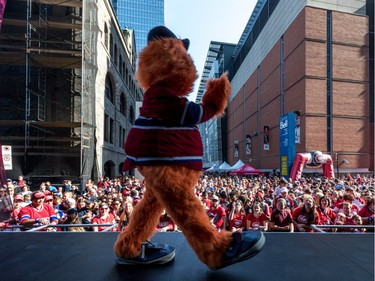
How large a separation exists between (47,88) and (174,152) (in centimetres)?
1430

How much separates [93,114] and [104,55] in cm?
477

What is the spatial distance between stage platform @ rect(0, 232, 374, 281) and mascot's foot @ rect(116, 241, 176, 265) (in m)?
0.05

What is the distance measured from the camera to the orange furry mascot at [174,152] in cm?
182

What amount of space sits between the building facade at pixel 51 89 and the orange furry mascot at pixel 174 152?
38.7 feet

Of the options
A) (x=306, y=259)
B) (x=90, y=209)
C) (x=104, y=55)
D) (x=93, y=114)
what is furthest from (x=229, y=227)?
(x=104, y=55)

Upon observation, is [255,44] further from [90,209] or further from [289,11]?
[90,209]

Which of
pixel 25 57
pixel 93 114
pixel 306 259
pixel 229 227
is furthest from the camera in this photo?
pixel 93 114

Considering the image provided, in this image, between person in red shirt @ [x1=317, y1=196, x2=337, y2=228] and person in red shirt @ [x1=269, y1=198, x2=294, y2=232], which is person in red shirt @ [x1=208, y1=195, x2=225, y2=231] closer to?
person in red shirt @ [x1=269, y1=198, x2=294, y2=232]

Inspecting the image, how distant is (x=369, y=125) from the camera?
78.5 feet

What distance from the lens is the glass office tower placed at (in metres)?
83.9

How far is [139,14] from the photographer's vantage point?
86938mm

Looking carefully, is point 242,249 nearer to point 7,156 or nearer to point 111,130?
point 7,156

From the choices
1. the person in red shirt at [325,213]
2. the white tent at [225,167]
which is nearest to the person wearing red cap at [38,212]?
the person in red shirt at [325,213]

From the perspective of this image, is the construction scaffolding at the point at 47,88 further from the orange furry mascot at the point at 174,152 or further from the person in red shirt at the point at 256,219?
the orange furry mascot at the point at 174,152
